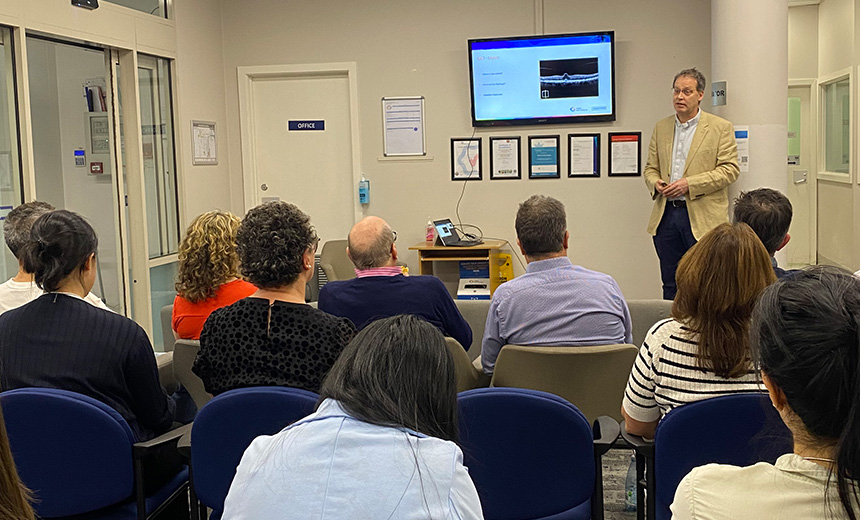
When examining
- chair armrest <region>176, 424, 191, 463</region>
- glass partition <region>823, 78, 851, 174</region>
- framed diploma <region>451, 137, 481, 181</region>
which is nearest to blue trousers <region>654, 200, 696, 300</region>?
framed diploma <region>451, 137, 481, 181</region>

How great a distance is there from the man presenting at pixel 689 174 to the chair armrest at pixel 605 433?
316 cm

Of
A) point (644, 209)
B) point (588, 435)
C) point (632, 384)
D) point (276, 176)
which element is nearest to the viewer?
point (588, 435)

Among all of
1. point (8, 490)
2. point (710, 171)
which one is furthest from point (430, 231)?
point (8, 490)

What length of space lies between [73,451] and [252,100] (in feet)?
17.7

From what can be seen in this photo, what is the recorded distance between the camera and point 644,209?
6.71m

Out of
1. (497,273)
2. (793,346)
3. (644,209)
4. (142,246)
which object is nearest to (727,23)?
(644,209)

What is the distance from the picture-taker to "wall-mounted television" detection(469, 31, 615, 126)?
6.52 meters

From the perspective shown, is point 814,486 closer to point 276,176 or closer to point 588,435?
point 588,435

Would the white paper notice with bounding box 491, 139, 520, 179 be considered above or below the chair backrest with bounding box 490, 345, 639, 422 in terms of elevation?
above

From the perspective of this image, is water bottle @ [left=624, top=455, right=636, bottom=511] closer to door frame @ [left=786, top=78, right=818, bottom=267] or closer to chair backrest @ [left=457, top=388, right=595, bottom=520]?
chair backrest @ [left=457, top=388, right=595, bottom=520]

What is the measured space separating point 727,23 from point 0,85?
184 inches

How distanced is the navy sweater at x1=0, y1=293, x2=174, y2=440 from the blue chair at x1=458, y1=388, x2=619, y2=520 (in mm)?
1059

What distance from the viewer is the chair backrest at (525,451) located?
81.0 inches

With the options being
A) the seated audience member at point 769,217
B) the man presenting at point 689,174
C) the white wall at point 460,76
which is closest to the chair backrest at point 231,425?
the seated audience member at point 769,217
